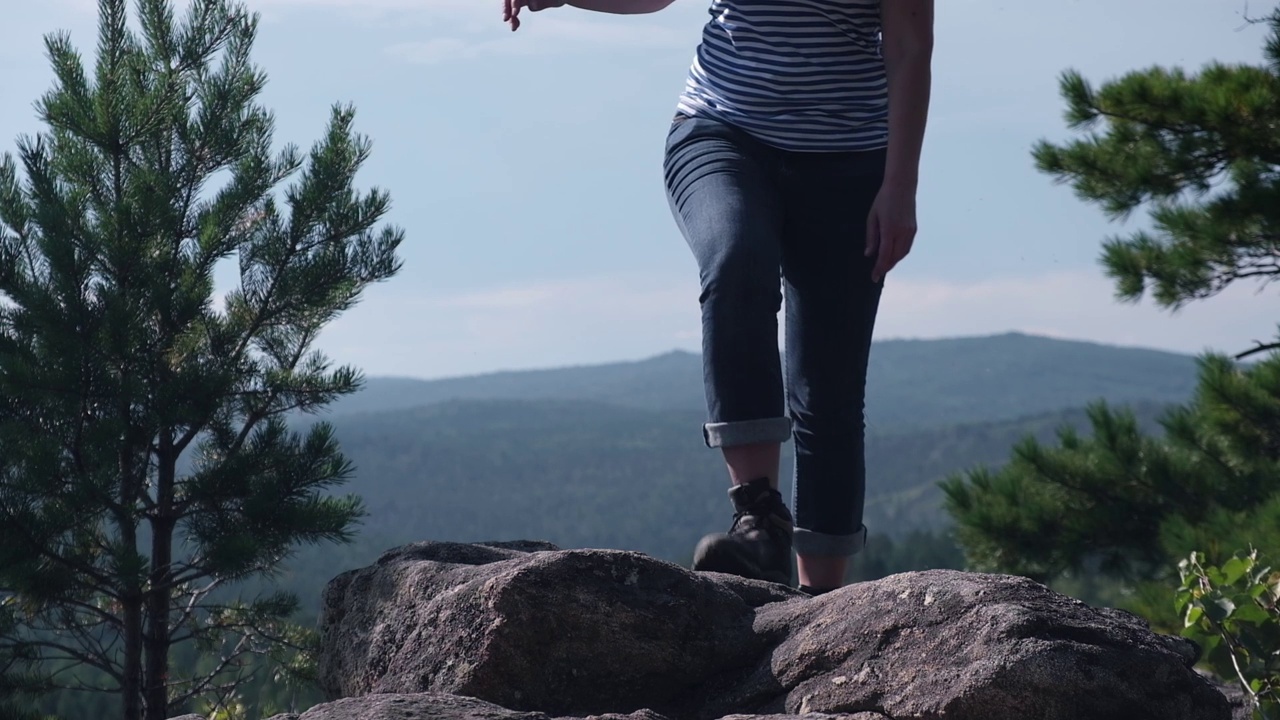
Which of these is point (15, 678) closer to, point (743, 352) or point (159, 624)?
point (159, 624)

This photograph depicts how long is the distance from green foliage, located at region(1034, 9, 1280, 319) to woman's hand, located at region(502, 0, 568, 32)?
4448 mm

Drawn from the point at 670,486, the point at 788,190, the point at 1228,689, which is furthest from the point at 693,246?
the point at 670,486

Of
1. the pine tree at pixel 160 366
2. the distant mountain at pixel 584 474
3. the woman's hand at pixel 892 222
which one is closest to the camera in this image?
the woman's hand at pixel 892 222

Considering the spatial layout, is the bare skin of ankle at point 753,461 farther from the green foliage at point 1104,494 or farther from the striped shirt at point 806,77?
the green foliage at point 1104,494

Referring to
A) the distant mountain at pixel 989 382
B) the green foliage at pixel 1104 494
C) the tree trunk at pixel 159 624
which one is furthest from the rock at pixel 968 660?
the distant mountain at pixel 989 382

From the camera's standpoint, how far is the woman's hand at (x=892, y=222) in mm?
2213

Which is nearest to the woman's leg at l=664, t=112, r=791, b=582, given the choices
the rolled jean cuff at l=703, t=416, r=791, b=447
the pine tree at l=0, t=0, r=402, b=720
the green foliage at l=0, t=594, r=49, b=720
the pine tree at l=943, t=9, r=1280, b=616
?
the rolled jean cuff at l=703, t=416, r=791, b=447

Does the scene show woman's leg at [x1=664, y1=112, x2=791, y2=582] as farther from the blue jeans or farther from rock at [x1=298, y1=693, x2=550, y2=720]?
rock at [x1=298, y1=693, x2=550, y2=720]

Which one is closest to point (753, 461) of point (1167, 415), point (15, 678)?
point (15, 678)

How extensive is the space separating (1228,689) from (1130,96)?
4.55m

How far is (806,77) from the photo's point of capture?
2.32 metres

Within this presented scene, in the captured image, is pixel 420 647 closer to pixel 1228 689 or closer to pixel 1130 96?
pixel 1228 689

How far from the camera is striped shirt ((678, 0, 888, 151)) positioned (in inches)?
90.8

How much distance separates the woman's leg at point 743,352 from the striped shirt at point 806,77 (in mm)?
114
